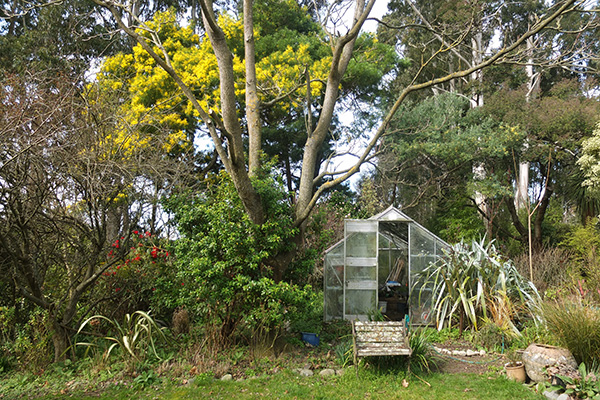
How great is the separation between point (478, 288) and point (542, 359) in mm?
2155

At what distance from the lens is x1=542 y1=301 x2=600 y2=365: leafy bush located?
5.40 m

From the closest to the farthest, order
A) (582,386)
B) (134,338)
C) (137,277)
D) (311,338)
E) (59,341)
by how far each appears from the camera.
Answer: (582,386), (134,338), (59,341), (137,277), (311,338)

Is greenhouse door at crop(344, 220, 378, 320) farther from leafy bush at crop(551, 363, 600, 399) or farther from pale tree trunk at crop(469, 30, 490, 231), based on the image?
pale tree trunk at crop(469, 30, 490, 231)

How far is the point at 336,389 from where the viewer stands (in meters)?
5.51

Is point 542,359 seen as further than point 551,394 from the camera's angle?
Yes

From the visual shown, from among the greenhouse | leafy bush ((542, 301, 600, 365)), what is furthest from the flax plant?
leafy bush ((542, 301, 600, 365))

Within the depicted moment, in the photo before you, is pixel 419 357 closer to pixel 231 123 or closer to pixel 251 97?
pixel 231 123

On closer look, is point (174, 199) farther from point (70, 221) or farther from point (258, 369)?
point (258, 369)

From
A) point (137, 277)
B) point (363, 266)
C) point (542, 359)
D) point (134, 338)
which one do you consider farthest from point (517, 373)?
point (137, 277)

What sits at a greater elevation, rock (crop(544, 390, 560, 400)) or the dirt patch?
the dirt patch

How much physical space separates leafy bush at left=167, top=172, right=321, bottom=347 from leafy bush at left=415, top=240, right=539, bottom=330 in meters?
2.85

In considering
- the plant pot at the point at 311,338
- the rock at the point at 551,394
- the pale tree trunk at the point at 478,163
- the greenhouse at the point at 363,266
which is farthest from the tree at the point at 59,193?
the pale tree trunk at the point at 478,163

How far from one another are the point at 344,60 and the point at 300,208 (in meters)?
3.00

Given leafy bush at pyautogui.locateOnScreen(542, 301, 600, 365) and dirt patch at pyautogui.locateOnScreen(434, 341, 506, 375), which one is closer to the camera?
leafy bush at pyautogui.locateOnScreen(542, 301, 600, 365)
